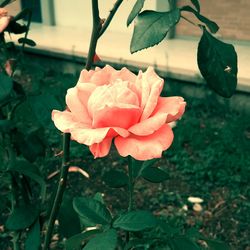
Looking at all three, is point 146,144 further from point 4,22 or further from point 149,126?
point 4,22

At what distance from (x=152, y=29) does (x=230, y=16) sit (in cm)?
451

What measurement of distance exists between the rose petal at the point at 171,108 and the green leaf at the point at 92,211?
0.83ft

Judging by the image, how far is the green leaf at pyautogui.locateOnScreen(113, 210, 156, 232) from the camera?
74 centimetres

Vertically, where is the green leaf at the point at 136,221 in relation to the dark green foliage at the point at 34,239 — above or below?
above

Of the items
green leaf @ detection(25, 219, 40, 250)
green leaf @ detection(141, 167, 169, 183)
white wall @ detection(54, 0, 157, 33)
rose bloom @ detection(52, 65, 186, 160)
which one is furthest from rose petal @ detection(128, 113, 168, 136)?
white wall @ detection(54, 0, 157, 33)

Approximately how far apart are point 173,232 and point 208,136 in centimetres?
202

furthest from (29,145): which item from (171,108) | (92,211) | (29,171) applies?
(171,108)

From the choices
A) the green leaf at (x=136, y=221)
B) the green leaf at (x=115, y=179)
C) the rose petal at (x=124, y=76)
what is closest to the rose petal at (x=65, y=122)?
the rose petal at (x=124, y=76)

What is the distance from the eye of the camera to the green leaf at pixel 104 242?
705mm

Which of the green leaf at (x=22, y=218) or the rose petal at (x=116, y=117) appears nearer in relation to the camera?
the rose petal at (x=116, y=117)

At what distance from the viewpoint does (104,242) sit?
0.71m

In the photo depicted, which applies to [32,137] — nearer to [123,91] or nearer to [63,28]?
[123,91]

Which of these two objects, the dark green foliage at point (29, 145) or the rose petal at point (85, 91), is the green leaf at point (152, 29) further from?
the dark green foliage at point (29, 145)

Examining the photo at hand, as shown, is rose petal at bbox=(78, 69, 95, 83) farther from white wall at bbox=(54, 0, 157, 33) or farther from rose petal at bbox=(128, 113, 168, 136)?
white wall at bbox=(54, 0, 157, 33)
